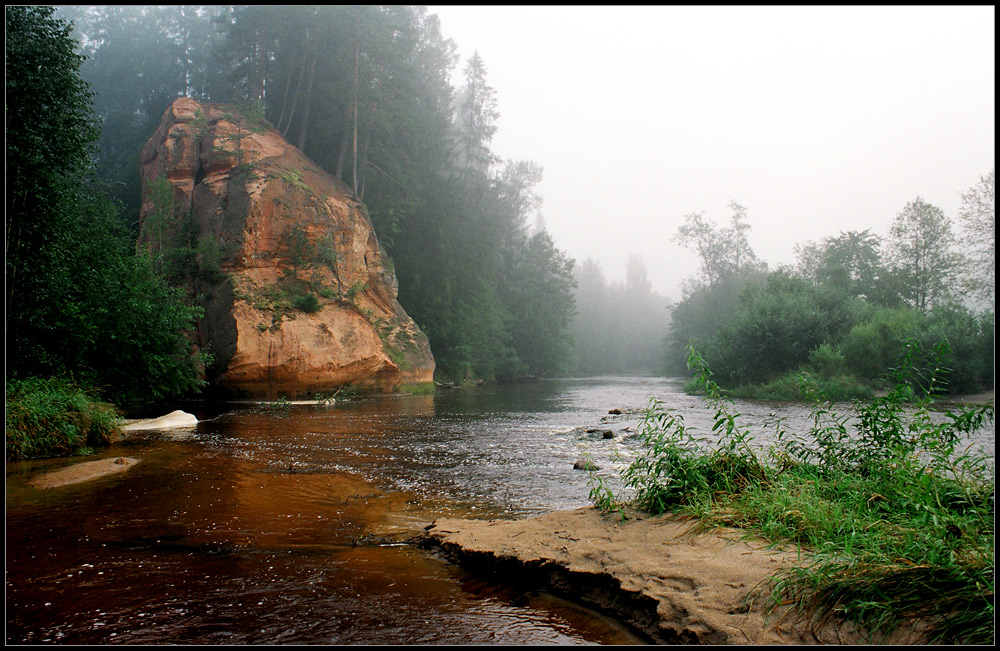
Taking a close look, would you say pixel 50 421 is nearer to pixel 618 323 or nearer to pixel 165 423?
pixel 165 423

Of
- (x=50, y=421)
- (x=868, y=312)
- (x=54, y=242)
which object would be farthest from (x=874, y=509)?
(x=868, y=312)

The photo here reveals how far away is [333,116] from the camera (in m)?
31.3

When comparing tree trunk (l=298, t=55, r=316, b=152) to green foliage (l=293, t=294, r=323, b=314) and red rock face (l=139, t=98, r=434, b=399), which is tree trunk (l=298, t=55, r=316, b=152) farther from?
green foliage (l=293, t=294, r=323, b=314)

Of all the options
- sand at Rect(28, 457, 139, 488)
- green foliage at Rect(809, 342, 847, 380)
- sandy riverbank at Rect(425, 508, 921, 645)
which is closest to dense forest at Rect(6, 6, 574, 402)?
sand at Rect(28, 457, 139, 488)

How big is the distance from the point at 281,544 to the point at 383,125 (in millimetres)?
30119

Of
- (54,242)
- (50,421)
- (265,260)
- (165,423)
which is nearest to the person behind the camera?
(50,421)

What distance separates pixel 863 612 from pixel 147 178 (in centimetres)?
2969

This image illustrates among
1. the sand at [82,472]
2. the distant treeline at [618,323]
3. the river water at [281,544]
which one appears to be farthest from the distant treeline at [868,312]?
the distant treeline at [618,323]

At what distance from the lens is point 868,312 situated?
27.0m

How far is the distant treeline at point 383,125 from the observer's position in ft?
98.8

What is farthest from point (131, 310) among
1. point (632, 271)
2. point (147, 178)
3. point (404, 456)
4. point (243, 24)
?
point (632, 271)

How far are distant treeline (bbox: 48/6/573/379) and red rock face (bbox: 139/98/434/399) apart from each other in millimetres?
4147

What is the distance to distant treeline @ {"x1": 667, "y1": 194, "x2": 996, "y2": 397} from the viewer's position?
1962 centimetres

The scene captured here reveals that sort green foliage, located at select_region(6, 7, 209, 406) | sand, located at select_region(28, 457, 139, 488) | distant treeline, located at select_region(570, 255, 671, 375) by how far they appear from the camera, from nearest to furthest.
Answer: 1. sand, located at select_region(28, 457, 139, 488)
2. green foliage, located at select_region(6, 7, 209, 406)
3. distant treeline, located at select_region(570, 255, 671, 375)
